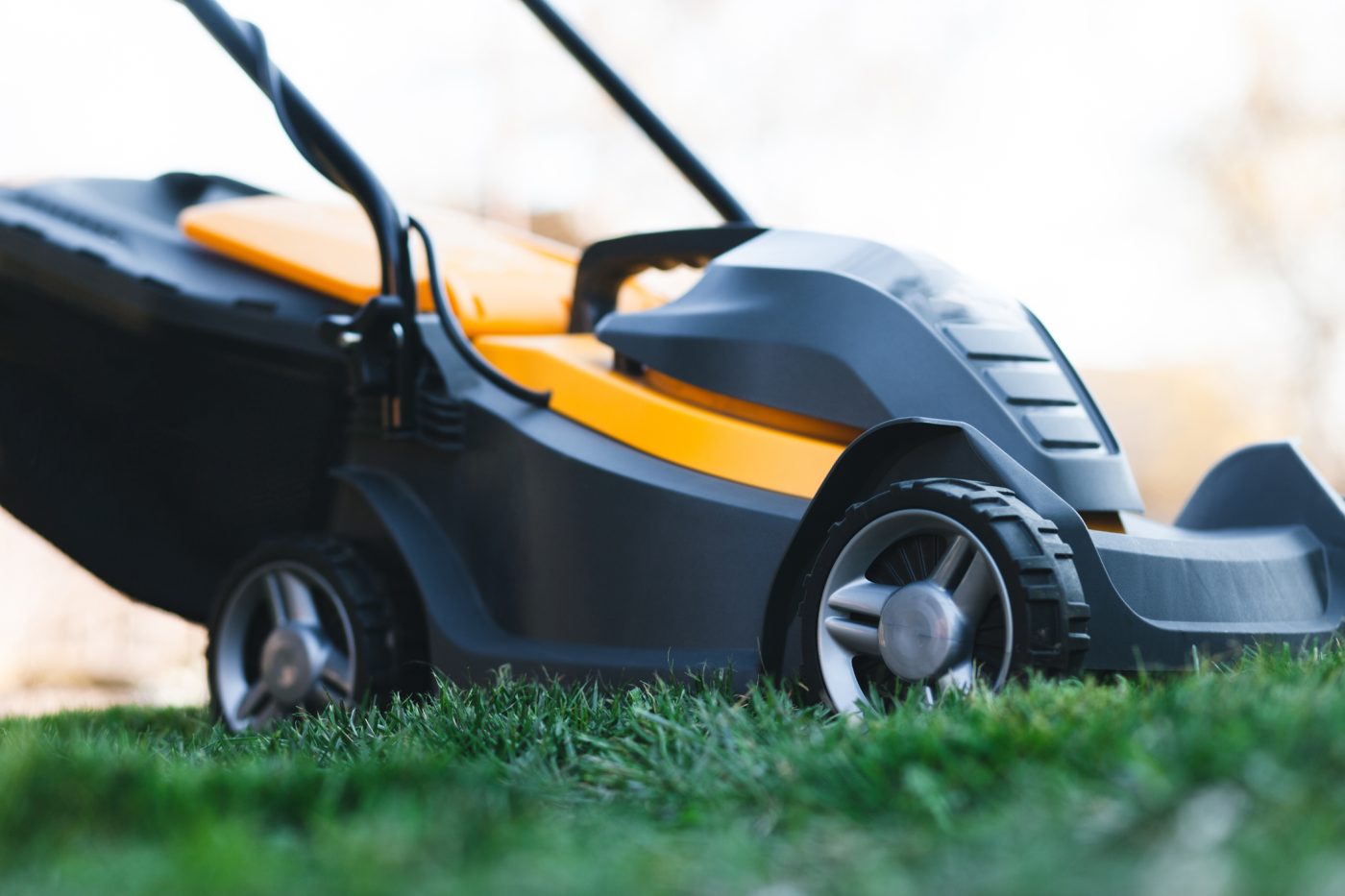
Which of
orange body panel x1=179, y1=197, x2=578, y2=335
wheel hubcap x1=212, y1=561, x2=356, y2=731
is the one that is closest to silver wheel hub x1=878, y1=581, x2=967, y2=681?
wheel hubcap x1=212, y1=561, x2=356, y2=731

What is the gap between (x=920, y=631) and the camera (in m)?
1.33

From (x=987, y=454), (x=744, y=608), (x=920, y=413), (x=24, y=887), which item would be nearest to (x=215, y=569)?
(x=744, y=608)

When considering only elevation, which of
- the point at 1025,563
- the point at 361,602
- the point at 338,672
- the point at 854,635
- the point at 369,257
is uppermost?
the point at 369,257

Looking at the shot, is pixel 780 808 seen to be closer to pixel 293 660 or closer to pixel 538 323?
pixel 293 660

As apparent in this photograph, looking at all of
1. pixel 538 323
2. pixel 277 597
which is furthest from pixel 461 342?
pixel 277 597

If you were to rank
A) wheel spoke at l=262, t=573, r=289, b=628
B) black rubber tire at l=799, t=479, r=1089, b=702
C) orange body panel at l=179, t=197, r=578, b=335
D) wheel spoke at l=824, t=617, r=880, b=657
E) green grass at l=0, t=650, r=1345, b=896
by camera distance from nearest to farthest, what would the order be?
1. green grass at l=0, t=650, r=1345, b=896
2. black rubber tire at l=799, t=479, r=1089, b=702
3. wheel spoke at l=824, t=617, r=880, b=657
4. wheel spoke at l=262, t=573, r=289, b=628
5. orange body panel at l=179, t=197, r=578, b=335

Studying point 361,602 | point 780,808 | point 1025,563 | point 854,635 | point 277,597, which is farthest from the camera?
point 277,597

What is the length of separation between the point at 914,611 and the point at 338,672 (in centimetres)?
96

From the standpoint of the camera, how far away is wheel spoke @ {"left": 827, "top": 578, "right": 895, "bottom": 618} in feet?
4.50

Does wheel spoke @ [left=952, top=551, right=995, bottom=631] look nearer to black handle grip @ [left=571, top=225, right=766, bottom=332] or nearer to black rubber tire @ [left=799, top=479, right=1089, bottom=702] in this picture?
black rubber tire @ [left=799, top=479, right=1089, bottom=702]

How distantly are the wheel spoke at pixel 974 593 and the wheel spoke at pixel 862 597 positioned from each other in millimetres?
73

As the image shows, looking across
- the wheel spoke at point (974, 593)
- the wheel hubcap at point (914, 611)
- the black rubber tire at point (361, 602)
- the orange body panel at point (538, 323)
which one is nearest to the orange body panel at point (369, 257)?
the orange body panel at point (538, 323)

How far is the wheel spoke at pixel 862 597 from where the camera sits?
4.50ft

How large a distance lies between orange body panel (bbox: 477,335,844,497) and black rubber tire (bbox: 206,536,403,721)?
1.16ft
